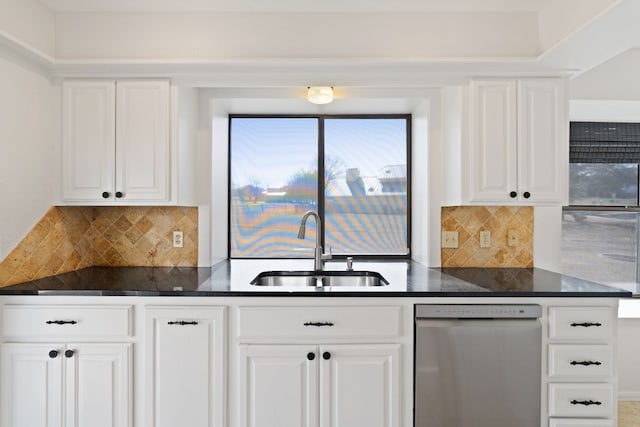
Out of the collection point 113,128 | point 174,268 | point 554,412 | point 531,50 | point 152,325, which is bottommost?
point 554,412

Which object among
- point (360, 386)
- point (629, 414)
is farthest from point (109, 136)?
point (629, 414)

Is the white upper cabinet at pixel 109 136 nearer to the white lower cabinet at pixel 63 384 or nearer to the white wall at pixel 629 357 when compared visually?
the white lower cabinet at pixel 63 384

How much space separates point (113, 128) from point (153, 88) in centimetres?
32

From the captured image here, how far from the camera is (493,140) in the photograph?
2.34 metres

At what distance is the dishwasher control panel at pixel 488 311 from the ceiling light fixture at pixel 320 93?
4.54 feet

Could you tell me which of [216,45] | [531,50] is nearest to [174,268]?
[216,45]

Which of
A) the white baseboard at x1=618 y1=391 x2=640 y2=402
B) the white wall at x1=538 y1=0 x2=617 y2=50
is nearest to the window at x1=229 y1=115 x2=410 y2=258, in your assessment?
the white wall at x1=538 y1=0 x2=617 y2=50

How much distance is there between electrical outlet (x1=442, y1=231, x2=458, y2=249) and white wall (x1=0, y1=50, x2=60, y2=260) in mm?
2377

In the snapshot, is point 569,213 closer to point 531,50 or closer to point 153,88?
point 531,50

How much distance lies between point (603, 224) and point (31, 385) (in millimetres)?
3803

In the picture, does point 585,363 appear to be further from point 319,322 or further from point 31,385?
point 31,385

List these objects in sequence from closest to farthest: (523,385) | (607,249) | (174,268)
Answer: (523,385)
(174,268)
(607,249)

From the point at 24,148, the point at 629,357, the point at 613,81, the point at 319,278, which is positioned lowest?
the point at 629,357

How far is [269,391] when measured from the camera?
76.1 inches
